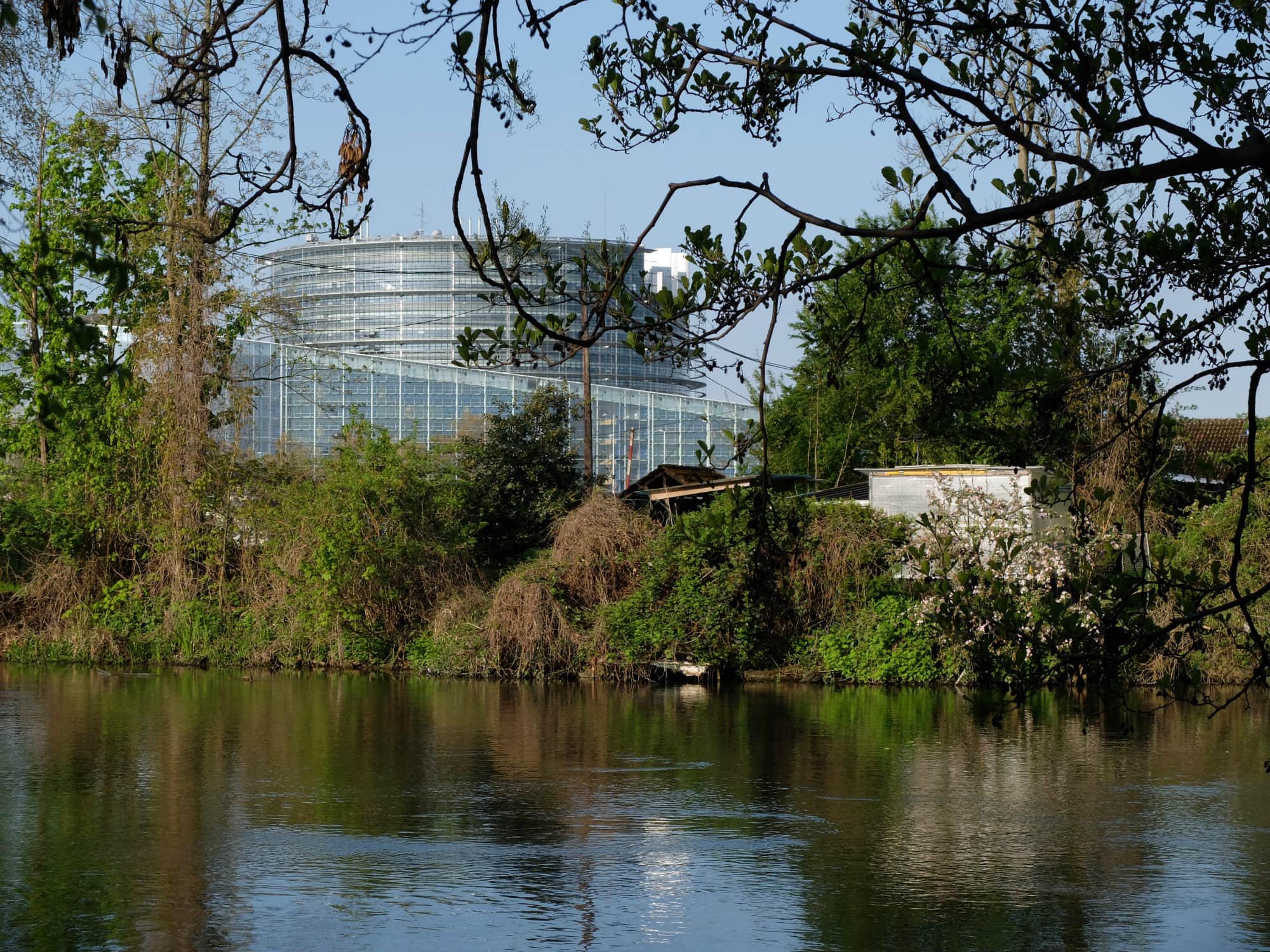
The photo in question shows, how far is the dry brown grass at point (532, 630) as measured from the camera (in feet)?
82.6

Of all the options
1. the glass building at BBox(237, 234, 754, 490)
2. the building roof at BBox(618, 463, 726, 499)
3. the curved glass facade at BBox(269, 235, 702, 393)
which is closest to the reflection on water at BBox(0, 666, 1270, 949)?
the glass building at BBox(237, 234, 754, 490)

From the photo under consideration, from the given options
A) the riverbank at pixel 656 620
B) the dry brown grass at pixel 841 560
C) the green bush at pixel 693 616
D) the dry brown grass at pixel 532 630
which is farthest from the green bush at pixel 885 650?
the dry brown grass at pixel 532 630

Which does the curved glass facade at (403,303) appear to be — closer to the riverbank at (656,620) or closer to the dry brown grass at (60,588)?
the dry brown grass at (60,588)

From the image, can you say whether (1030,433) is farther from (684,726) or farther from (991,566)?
(684,726)

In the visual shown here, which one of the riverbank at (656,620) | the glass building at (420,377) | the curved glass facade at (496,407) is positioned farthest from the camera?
→ the curved glass facade at (496,407)

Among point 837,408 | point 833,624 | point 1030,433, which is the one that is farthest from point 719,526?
point 837,408

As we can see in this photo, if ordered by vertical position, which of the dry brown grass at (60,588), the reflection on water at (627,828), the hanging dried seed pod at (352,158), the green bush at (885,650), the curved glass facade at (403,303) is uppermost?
the curved glass facade at (403,303)

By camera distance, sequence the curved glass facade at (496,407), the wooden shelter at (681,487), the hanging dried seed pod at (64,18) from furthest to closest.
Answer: the curved glass facade at (496,407) < the wooden shelter at (681,487) < the hanging dried seed pod at (64,18)

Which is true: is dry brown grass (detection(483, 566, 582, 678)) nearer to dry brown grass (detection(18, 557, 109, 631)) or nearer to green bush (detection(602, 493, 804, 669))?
green bush (detection(602, 493, 804, 669))

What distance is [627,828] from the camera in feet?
38.6

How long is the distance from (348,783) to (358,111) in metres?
10.1

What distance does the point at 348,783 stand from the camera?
14.1m

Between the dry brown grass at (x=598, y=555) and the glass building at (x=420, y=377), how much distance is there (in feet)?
21.5

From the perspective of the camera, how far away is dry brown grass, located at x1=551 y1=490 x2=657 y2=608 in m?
25.9
